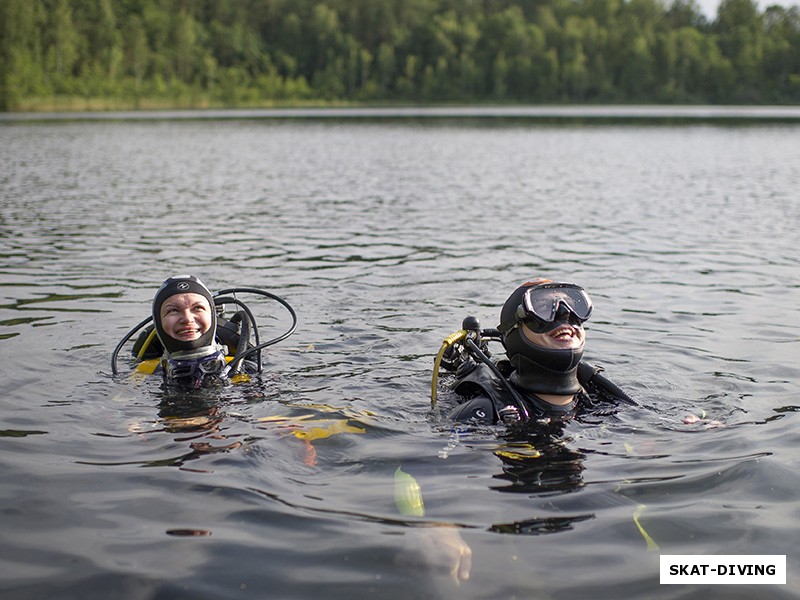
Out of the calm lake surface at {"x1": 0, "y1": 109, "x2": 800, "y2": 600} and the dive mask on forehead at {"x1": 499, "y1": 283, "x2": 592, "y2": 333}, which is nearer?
the calm lake surface at {"x1": 0, "y1": 109, "x2": 800, "y2": 600}

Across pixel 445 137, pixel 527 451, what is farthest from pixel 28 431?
pixel 445 137

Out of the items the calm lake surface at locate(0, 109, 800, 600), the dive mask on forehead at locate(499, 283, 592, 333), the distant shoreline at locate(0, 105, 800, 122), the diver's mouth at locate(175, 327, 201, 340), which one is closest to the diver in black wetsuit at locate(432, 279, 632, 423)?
the dive mask on forehead at locate(499, 283, 592, 333)

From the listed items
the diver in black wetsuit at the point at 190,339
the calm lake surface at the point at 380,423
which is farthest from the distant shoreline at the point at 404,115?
the diver in black wetsuit at the point at 190,339

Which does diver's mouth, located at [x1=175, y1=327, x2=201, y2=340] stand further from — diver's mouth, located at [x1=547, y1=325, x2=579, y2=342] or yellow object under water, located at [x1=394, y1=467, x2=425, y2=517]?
diver's mouth, located at [x1=547, y1=325, x2=579, y2=342]

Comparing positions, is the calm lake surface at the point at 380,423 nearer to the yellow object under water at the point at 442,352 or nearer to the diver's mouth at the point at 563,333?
the yellow object under water at the point at 442,352

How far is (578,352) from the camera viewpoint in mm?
5914

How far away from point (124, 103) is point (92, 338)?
10026cm

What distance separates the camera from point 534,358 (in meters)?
5.97

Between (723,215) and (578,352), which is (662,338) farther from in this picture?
(723,215)

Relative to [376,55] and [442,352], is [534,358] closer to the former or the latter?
[442,352]

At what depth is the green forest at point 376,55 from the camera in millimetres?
114625

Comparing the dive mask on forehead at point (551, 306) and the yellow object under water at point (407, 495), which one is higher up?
the dive mask on forehead at point (551, 306)

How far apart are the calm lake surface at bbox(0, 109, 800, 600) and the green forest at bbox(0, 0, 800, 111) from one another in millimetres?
84561

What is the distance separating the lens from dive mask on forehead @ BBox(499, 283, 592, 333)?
5926mm
